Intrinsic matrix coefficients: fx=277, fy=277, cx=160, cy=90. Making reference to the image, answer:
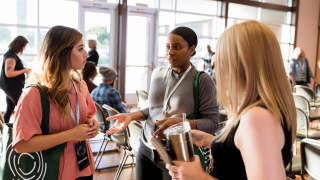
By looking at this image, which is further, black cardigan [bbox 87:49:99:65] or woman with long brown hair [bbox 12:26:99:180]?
black cardigan [bbox 87:49:99:65]

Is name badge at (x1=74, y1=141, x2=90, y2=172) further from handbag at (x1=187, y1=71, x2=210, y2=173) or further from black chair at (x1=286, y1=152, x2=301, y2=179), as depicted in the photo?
black chair at (x1=286, y1=152, x2=301, y2=179)

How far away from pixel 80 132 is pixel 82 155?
16 centimetres

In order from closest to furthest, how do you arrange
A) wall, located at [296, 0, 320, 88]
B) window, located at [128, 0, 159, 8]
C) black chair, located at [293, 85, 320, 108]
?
1. black chair, located at [293, 85, 320, 108]
2. window, located at [128, 0, 159, 8]
3. wall, located at [296, 0, 320, 88]

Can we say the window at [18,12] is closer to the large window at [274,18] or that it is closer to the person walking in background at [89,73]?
the person walking in background at [89,73]

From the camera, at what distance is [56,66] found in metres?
1.49

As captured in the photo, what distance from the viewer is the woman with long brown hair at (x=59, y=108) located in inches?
53.0

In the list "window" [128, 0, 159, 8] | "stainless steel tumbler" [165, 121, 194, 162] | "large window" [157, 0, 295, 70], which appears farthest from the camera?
"large window" [157, 0, 295, 70]

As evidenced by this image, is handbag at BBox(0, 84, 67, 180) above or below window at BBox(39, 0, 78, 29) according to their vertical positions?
below

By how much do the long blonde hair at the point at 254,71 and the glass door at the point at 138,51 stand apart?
732cm

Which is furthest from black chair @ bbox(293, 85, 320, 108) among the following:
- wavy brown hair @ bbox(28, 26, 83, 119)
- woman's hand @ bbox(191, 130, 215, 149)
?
wavy brown hair @ bbox(28, 26, 83, 119)

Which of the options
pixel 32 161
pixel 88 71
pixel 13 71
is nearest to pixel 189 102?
pixel 32 161

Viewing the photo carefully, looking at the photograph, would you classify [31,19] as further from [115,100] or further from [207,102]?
[207,102]

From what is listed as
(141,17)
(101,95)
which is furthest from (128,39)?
(101,95)

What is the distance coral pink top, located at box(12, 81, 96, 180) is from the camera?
4.38 ft
